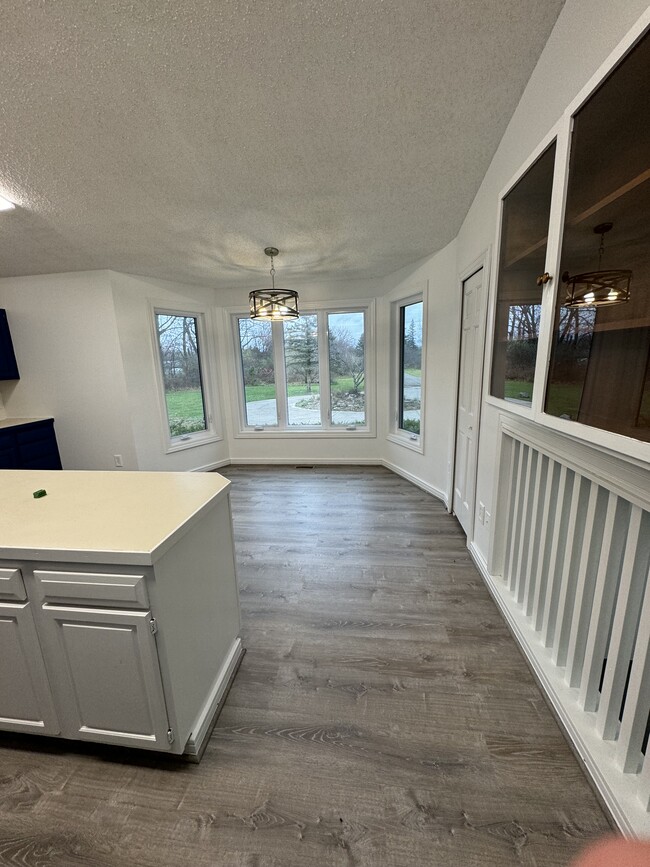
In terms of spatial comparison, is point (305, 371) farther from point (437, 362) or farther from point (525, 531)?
point (525, 531)

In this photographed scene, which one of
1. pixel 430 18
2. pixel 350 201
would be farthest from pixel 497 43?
pixel 350 201

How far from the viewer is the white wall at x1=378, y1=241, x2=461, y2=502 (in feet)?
10.4

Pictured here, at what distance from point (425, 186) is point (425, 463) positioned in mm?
2560

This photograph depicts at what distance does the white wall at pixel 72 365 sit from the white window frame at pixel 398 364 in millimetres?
A: 3150

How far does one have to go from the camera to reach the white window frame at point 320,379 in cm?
448

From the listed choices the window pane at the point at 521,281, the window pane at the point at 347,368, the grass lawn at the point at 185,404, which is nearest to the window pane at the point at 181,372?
the grass lawn at the point at 185,404

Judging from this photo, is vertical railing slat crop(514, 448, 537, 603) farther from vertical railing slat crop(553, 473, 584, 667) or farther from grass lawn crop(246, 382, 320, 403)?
grass lawn crop(246, 382, 320, 403)

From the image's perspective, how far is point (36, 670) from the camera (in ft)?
3.94

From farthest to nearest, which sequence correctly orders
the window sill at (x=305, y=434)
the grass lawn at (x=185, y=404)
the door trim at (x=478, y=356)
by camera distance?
1. the window sill at (x=305, y=434)
2. the grass lawn at (x=185, y=404)
3. the door trim at (x=478, y=356)

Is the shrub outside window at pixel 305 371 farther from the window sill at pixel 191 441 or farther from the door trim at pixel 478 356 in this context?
the door trim at pixel 478 356

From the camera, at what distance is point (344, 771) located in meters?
1.24

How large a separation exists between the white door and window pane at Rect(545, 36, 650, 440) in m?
1.32

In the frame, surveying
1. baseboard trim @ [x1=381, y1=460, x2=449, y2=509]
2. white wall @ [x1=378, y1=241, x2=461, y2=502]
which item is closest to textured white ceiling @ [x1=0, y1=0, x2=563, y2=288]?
white wall @ [x1=378, y1=241, x2=461, y2=502]

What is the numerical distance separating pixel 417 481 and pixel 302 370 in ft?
7.09
